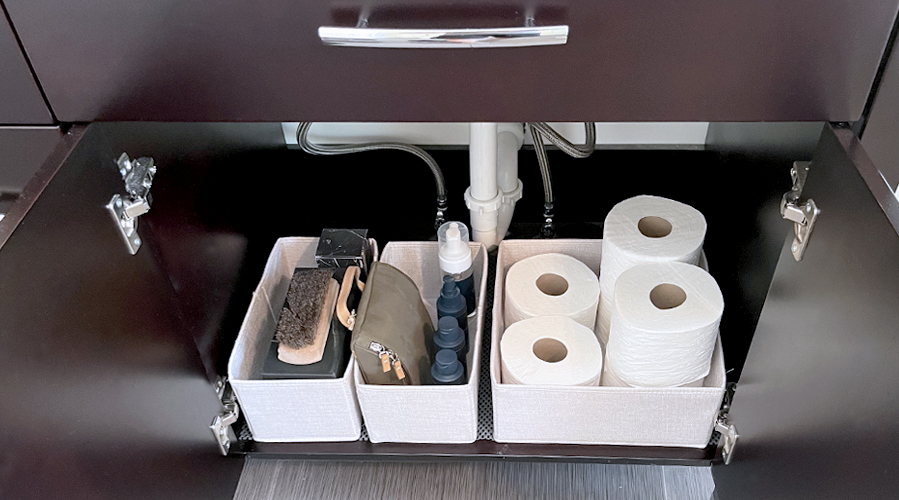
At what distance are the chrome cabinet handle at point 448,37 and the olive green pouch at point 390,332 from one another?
333 millimetres

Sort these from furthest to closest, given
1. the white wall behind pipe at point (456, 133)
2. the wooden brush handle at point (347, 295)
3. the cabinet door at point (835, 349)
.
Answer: the white wall behind pipe at point (456, 133)
the wooden brush handle at point (347, 295)
the cabinet door at point (835, 349)

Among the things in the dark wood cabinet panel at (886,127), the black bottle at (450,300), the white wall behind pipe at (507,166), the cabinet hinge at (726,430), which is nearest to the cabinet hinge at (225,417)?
the black bottle at (450,300)

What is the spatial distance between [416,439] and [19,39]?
0.54 m

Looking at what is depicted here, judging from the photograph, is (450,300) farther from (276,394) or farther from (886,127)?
(886,127)

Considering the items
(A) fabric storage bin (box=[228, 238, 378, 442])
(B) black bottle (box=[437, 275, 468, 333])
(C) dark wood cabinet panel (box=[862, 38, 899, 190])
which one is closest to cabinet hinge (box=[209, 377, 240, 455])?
(A) fabric storage bin (box=[228, 238, 378, 442])

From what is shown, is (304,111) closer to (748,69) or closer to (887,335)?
(748,69)

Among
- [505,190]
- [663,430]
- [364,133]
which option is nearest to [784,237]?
[663,430]

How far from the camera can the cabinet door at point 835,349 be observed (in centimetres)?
46

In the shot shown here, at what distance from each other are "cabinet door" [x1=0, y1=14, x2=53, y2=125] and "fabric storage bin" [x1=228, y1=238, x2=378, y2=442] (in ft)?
1.01

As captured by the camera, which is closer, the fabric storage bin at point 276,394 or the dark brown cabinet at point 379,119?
the dark brown cabinet at point 379,119

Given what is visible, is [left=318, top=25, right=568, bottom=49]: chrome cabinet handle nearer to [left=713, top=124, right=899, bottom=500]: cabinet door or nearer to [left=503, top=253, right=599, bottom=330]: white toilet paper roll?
[left=713, top=124, right=899, bottom=500]: cabinet door

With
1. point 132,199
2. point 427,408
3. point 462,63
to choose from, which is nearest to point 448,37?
point 462,63

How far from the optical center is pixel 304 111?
22.8 inches

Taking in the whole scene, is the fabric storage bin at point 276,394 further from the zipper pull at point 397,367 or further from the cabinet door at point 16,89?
the cabinet door at point 16,89
